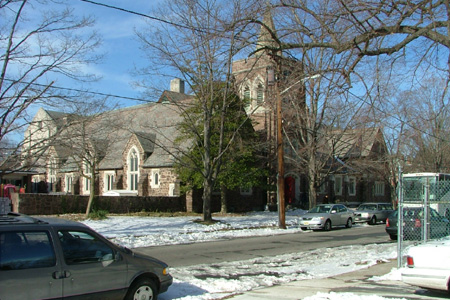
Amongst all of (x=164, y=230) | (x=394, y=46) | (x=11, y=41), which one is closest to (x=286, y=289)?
(x=394, y=46)

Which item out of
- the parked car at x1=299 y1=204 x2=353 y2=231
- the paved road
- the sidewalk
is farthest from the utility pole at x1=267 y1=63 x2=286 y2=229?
the sidewalk

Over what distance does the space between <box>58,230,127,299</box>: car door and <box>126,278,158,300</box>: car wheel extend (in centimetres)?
19

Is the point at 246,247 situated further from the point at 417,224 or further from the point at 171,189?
the point at 171,189

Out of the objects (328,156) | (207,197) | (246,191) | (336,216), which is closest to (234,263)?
(207,197)

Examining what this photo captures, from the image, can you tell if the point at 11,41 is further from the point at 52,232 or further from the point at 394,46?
the point at 394,46

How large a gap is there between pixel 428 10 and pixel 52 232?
9281 millimetres

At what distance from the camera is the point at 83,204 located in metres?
30.0

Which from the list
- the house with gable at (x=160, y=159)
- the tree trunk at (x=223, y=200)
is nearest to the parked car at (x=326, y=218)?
the house with gable at (x=160, y=159)

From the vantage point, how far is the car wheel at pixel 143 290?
768cm

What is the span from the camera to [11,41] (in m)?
14.6

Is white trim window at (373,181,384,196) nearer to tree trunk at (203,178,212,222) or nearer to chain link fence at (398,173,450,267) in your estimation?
tree trunk at (203,178,212,222)

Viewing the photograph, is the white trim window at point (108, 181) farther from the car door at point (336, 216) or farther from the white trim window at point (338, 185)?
the white trim window at point (338, 185)

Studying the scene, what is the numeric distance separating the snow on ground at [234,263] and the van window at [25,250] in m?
2.71

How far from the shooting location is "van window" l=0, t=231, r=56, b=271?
21.2 feet
